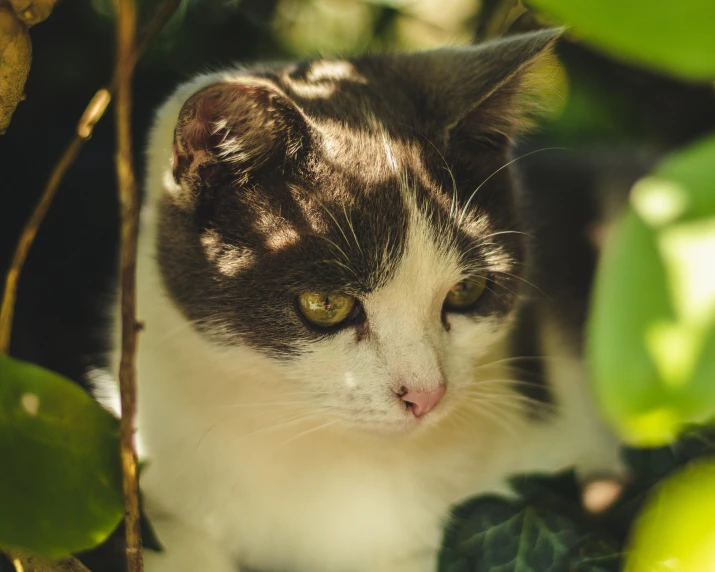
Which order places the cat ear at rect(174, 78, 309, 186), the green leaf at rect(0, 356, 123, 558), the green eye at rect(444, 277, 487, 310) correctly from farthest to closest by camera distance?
the green eye at rect(444, 277, 487, 310), the cat ear at rect(174, 78, 309, 186), the green leaf at rect(0, 356, 123, 558)

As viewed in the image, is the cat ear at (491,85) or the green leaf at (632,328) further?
the cat ear at (491,85)

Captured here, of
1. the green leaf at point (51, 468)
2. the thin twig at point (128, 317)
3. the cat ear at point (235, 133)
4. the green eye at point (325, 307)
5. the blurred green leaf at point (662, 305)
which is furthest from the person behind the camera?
the green eye at point (325, 307)

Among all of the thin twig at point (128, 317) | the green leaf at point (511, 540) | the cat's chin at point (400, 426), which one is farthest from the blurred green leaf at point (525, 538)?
the thin twig at point (128, 317)

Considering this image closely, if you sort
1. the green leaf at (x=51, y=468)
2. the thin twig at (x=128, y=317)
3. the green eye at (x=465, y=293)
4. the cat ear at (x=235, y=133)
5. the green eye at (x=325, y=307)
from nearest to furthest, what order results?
the green leaf at (x=51, y=468) → the thin twig at (x=128, y=317) → the cat ear at (x=235, y=133) → the green eye at (x=325, y=307) → the green eye at (x=465, y=293)

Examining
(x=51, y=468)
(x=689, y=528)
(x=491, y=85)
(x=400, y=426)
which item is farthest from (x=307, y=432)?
(x=689, y=528)

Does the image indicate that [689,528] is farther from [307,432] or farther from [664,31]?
[307,432]

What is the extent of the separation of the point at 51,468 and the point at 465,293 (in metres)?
0.86

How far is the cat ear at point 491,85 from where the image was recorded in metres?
1.40

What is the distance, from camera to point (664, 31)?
18.1 inches

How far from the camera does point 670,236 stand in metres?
0.43

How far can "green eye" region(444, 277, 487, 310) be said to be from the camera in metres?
1.49

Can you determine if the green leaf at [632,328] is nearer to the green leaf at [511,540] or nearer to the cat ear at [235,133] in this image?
the cat ear at [235,133]

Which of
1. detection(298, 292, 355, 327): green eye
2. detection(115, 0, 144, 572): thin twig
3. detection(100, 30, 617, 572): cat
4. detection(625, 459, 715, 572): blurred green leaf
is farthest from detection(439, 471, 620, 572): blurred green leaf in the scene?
detection(625, 459, 715, 572): blurred green leaf

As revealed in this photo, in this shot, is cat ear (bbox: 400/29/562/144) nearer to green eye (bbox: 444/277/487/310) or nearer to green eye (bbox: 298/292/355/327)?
green eye (bbox: 444/277/487/310)
